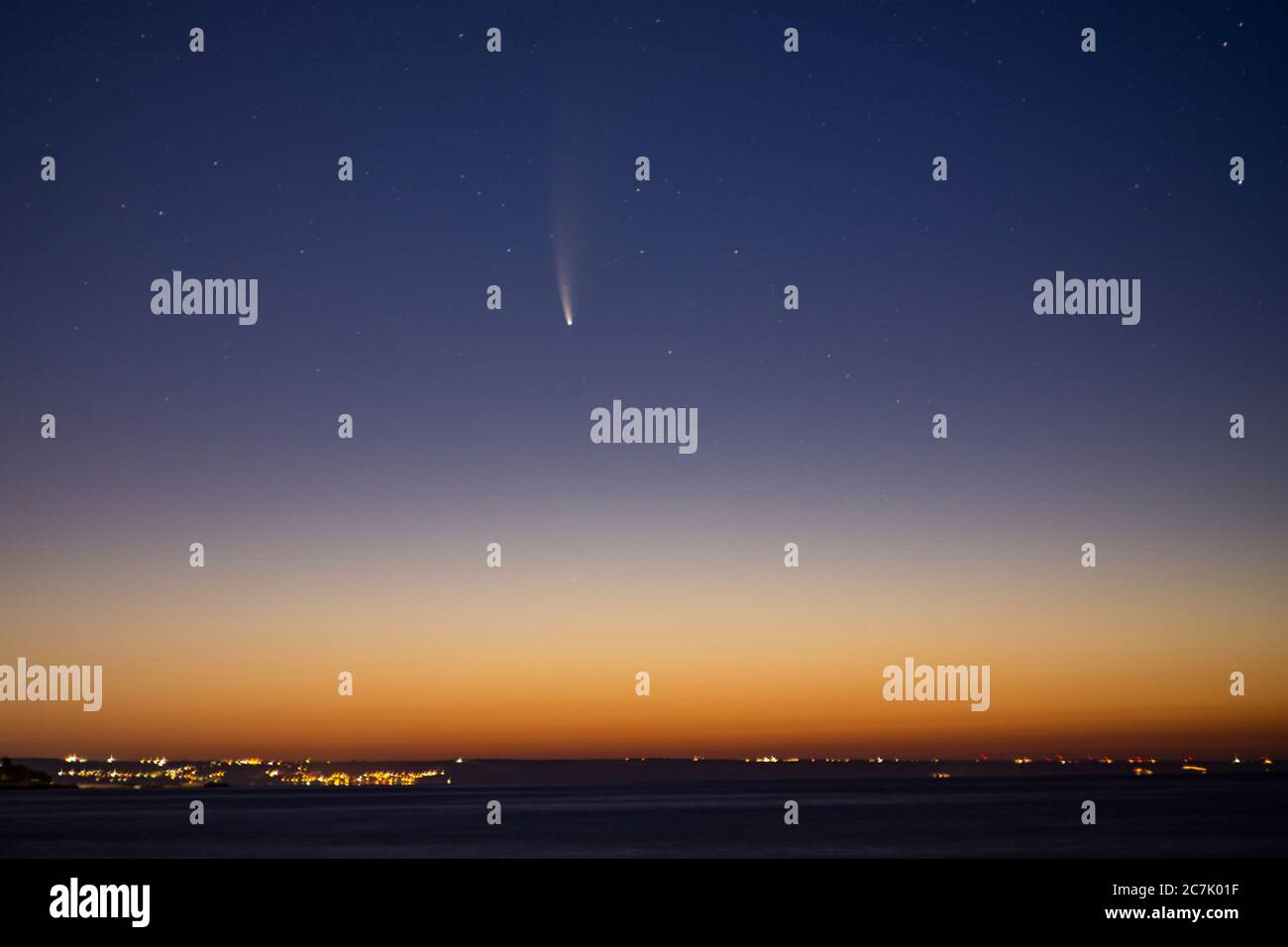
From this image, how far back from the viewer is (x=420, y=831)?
97.1 metres

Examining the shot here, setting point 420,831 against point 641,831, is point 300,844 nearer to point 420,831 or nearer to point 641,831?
point 420,831

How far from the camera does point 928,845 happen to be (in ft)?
263

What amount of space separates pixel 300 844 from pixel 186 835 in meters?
18.7
